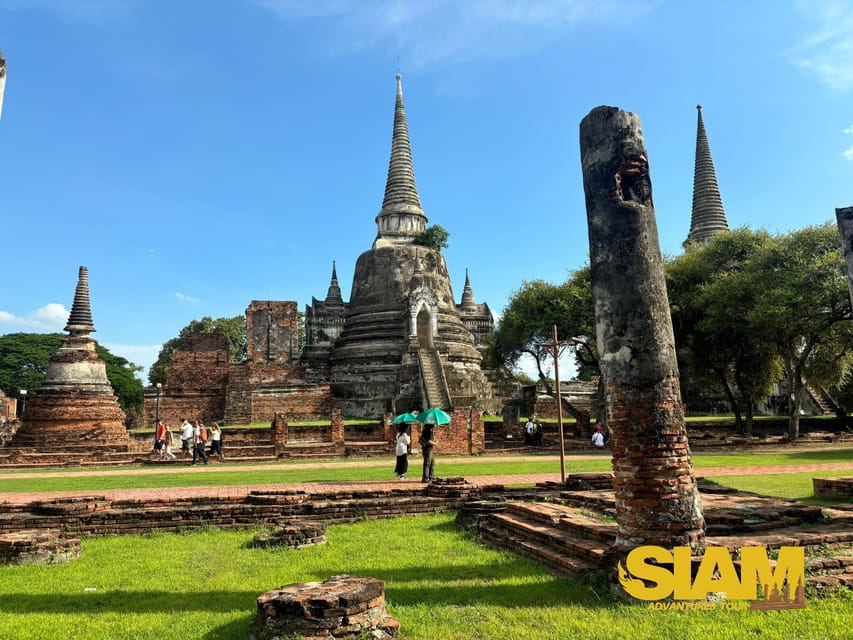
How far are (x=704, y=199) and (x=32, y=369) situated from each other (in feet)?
180

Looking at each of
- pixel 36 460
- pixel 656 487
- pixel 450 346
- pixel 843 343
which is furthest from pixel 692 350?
pixel 36 460

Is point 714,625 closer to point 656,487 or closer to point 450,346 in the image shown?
point 656,487

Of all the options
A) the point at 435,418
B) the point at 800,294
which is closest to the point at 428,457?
the point at 435,418

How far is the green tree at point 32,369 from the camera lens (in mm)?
54219

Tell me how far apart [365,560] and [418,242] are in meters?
34.1

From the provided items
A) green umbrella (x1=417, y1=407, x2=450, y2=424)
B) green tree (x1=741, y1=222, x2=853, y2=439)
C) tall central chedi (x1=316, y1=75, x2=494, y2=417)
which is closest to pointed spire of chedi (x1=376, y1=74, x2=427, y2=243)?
tall central chedi (x1=316, y1=75, x2=494, y2=417)

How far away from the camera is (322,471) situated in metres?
16.2

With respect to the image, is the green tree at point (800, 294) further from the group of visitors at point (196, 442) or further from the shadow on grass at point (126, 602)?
the shadow on grass at point (126, 602)

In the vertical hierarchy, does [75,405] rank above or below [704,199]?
below

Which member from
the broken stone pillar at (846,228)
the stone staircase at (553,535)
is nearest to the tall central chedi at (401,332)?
the stone staircase at (553,535)

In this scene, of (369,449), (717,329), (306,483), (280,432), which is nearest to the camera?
(306,483)

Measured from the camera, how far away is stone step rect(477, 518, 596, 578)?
5.78m

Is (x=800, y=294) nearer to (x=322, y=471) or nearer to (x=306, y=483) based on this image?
(x=322, y=471)

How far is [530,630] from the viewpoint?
14.7 ft
